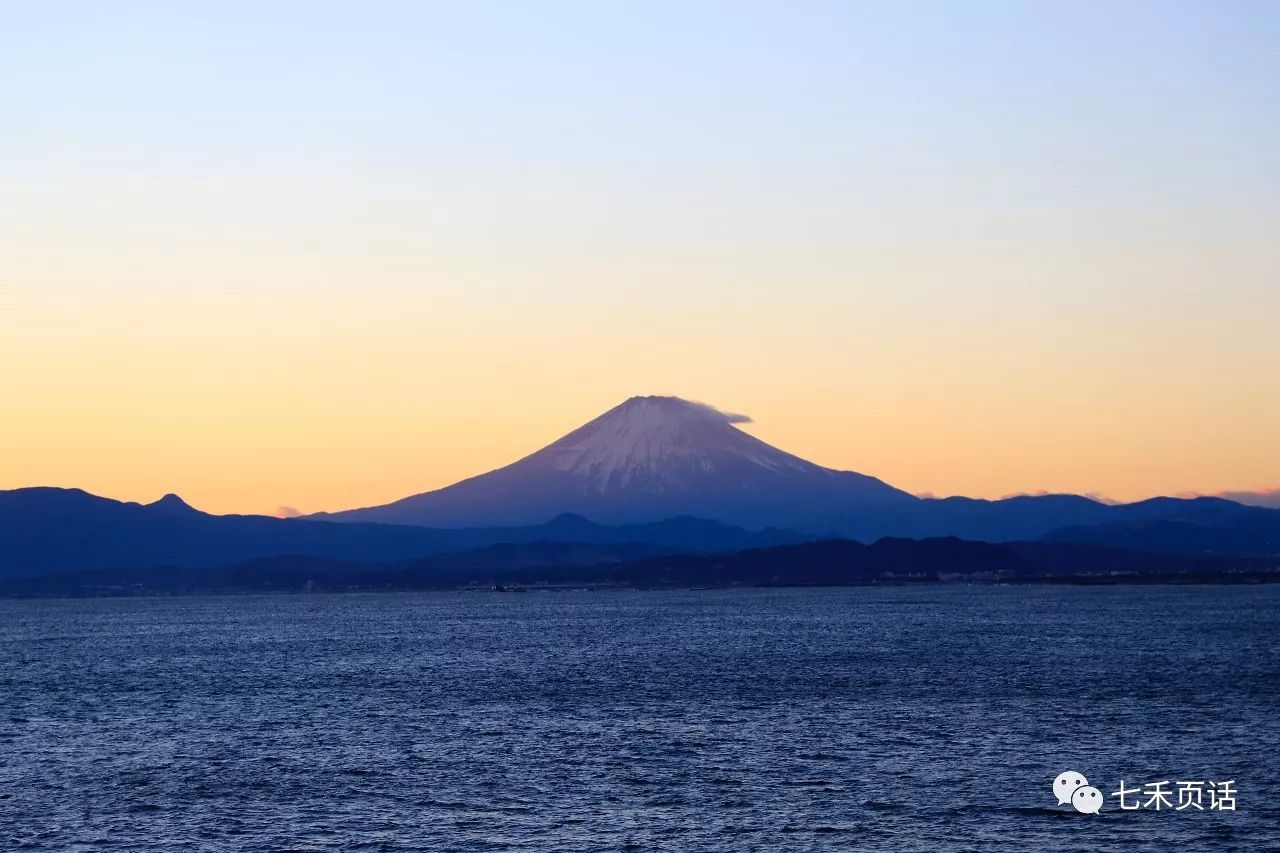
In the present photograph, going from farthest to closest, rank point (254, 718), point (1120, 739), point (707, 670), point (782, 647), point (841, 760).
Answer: point (782, 647)
point (707, 670)
point (254, 718)
point (1120, 739)
point (841, 760)

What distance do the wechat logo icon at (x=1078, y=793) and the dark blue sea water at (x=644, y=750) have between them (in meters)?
0.44

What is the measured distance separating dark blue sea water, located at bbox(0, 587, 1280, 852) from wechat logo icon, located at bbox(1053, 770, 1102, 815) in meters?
0.44

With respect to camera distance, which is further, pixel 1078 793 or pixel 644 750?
pixel 644 750

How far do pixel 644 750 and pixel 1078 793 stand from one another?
18.5m

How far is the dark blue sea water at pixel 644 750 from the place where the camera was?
46.4m

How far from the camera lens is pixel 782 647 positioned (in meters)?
130

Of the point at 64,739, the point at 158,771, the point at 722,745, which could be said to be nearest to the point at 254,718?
the point at 64,739

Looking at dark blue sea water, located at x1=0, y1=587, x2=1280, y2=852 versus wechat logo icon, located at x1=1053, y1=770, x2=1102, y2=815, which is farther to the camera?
wechat logo icon, located at x1=1053, y1=770, x2=1102, y2=815

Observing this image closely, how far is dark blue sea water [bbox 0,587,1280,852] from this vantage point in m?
46.4

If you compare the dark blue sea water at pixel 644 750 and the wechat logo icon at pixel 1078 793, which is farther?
the wechat logo icon at pixel 1078 793

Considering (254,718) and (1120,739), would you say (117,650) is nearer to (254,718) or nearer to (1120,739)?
(254,718)

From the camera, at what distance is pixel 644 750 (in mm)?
62250

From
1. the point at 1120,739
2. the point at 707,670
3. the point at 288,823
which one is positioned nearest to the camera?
the point at 288,823

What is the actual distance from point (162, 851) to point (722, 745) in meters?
25.1
